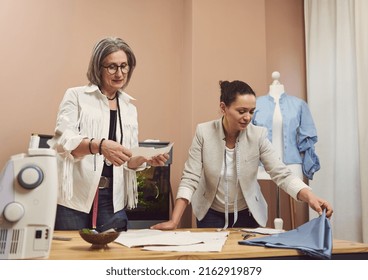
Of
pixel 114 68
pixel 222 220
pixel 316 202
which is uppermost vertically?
pixel 114 68

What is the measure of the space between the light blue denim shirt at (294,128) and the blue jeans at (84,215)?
1.43 meters

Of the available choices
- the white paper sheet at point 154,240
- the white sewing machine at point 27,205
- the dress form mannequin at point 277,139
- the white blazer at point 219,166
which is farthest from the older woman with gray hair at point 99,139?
the dress form mannequin at point 277,139

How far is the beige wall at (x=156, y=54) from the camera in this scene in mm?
2830

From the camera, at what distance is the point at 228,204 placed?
1.91 meters

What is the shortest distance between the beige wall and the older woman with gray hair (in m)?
1.28

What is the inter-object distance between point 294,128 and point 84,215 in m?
1.64

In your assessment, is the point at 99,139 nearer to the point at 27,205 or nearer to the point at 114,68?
the point at 114,68

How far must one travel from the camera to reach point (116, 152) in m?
1.29

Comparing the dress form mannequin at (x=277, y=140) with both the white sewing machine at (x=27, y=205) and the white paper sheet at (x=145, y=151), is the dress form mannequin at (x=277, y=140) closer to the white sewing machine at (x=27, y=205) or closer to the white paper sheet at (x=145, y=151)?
the white paper sheet at (x=145, y=151)

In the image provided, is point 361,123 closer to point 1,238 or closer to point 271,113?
point 271,113

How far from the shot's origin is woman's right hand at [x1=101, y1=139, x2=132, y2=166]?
1.29 metres

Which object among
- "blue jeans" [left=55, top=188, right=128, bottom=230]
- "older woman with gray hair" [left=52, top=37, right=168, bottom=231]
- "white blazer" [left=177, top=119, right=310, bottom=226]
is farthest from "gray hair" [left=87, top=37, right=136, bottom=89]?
"white blazer" [left=177, top=119, right=310, bottom=226]

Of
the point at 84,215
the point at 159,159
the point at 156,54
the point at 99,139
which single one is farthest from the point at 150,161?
the point at 156,54
